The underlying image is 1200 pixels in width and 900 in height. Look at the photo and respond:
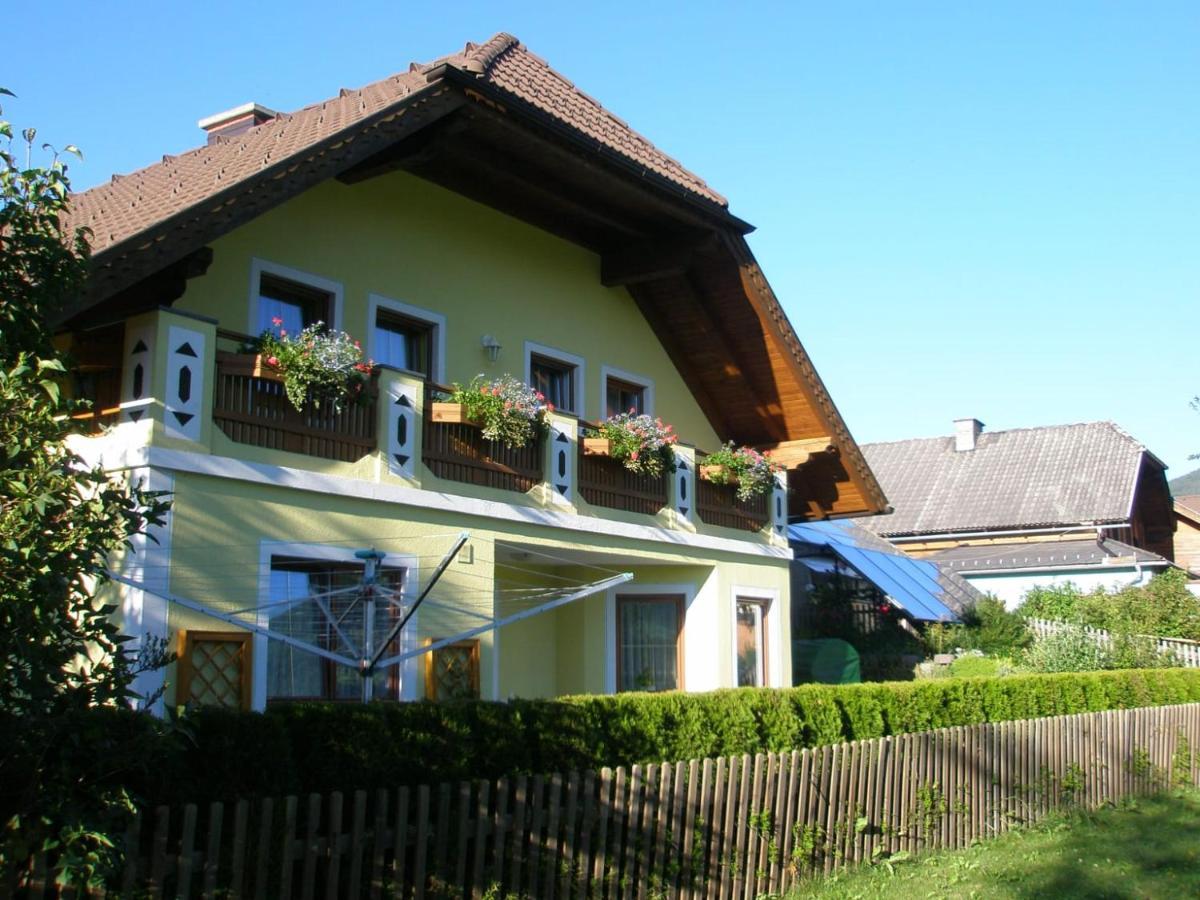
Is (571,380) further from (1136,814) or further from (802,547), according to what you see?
(802,547)

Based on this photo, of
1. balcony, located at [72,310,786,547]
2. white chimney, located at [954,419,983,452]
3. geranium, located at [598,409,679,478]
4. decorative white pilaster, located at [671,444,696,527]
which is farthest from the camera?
white chimney, located at [954,419,983,452]

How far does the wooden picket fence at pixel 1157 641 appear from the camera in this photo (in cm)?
2408

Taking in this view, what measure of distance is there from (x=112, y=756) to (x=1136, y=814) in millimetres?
11743

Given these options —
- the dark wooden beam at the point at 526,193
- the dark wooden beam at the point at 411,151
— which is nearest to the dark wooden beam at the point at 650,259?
the dark wooden beam at the point at 526,193

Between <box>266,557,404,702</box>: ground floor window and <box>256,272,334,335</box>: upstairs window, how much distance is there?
2.37m

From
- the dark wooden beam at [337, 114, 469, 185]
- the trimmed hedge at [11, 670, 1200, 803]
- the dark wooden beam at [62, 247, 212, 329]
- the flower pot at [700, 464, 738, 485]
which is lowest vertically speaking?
the trimmed hedge at [11, 670, 1200, 803]

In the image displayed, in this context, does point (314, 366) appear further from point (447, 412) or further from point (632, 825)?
point (632, 825)

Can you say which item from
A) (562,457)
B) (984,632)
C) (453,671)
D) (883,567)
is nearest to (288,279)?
(562,457)

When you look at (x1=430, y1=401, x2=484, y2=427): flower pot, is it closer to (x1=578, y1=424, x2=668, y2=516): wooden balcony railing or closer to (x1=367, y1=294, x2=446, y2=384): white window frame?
(x1=367, y1=294, x2=446, y2=384): white window frame

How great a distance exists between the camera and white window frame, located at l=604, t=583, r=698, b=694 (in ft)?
51.6

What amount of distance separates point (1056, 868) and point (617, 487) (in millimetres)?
6151

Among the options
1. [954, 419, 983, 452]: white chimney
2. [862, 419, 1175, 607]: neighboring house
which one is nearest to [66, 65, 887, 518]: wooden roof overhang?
[862, 419, 1175, 607]: neighboring house

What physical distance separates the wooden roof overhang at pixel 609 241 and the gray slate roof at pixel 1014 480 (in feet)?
61.9

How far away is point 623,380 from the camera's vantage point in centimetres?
1648
